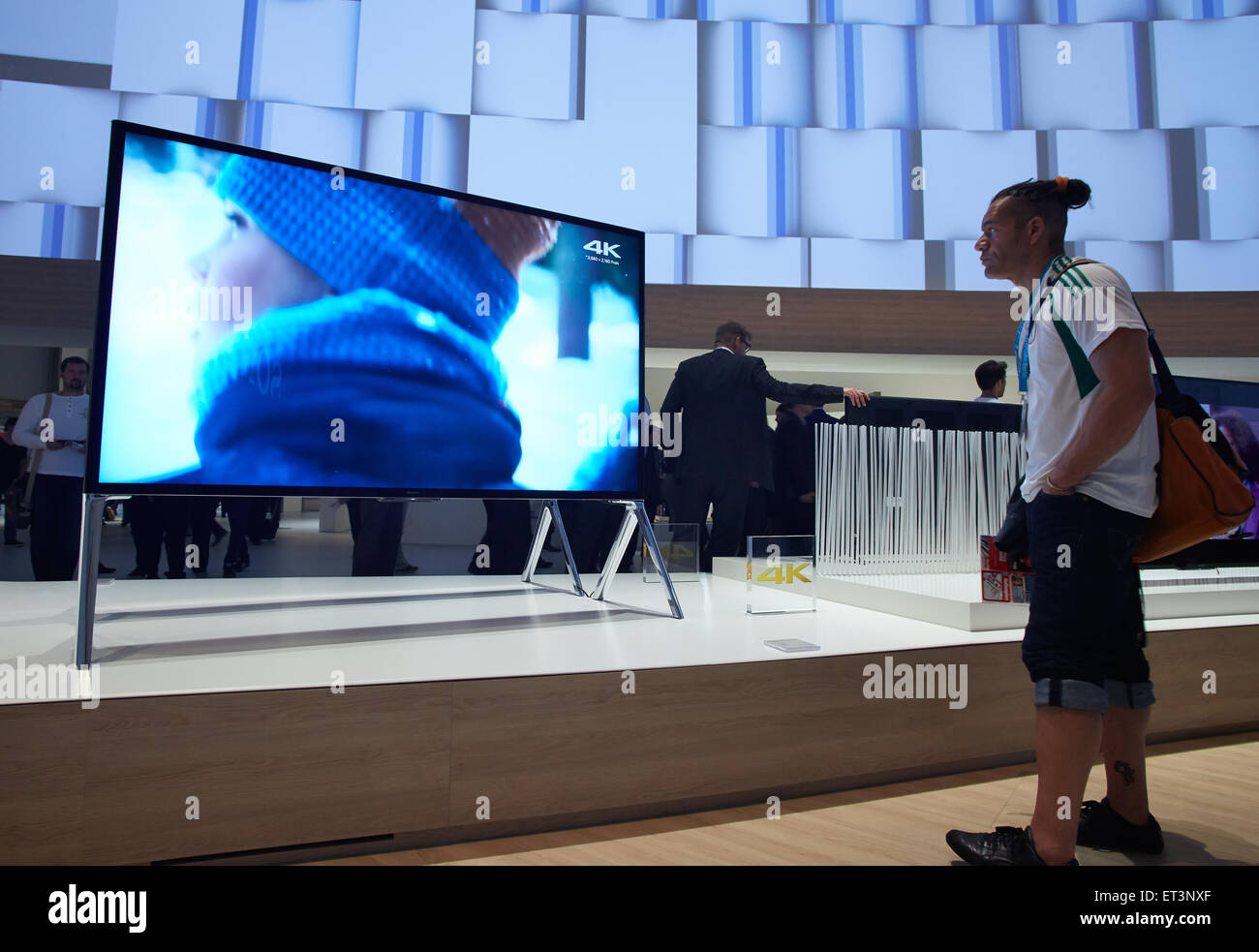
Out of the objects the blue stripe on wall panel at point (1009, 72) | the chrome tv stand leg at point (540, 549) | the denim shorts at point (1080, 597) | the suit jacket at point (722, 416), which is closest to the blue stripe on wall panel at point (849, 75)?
the blue stripe on wall panel at point (1009, 72)

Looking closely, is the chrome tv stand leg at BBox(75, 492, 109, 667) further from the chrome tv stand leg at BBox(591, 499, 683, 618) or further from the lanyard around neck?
the lanyard around neck

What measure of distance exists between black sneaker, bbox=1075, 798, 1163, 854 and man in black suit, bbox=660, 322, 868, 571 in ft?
6.17

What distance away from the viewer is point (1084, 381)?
3.84ft

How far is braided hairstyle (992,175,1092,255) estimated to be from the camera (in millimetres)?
1298

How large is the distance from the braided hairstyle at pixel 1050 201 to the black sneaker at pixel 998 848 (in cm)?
95

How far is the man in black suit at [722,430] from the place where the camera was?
3.11 m

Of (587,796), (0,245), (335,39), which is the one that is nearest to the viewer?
(587,796)

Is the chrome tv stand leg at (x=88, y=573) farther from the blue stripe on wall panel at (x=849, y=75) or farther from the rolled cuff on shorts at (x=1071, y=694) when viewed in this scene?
the blue stripe on wall panel at (x=849, y=75)
